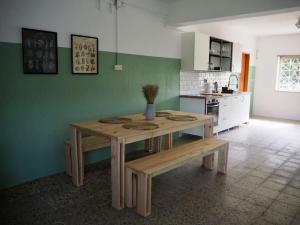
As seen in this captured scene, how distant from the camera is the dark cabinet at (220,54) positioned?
19.3 feet

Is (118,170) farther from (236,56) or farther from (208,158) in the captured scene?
(236,56)

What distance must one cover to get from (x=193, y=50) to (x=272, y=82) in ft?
14.0

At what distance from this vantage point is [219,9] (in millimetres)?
4086

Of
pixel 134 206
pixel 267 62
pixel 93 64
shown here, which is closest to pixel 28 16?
pixel 93 64

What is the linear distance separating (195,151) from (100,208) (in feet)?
4.17

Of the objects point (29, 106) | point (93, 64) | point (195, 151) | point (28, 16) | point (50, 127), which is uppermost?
point (28, 16)

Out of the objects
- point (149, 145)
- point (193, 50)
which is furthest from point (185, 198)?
point (193, 50)

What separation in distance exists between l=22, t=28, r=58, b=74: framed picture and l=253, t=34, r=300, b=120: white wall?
7013 mm

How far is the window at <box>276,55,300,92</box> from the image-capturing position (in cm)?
768

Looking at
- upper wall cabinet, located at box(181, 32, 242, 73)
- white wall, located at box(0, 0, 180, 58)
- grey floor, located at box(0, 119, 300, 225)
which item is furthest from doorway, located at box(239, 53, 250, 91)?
grey floor, located at box(0, 119, 300, 225)

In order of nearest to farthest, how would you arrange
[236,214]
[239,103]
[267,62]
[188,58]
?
[236,214] → [188,58] → [239,103] → [267,62]

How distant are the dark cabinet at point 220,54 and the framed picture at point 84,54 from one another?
9.86 ft

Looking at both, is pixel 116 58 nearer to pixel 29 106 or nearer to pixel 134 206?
pixel 29 106

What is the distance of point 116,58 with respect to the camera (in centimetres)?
396
